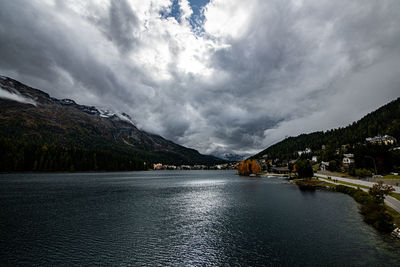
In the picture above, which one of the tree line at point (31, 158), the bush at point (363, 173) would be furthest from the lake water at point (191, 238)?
the tree line at point (31, 158)

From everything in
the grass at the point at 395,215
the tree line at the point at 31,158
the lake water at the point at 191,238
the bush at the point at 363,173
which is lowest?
the lake water at the point at 191,238

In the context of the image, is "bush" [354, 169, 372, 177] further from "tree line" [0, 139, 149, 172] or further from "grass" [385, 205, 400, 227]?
"tree line" [0, 139, 149, 172]

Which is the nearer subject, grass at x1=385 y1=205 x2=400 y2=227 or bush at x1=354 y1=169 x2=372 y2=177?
grass at x1=385 y1=205 x2=400 y2=227

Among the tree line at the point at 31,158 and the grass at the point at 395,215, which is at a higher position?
the tree line at the point at 31,158

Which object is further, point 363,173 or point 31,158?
point 31,158

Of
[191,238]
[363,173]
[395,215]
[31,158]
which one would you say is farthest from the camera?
[31,158]

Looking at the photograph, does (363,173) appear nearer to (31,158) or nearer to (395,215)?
(395,215)

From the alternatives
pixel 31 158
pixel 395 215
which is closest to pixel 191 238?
pixel 395 215

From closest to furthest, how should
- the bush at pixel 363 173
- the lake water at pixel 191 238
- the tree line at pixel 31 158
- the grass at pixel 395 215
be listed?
Answer: the lake water at pixel 191 238
the grass at pixel 395 215
the bush at pixel 363 173
the tree line at pixel 31 158

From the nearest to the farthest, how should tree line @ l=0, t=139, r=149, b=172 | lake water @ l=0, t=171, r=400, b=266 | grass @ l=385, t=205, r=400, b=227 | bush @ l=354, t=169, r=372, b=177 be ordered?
lake water @ l=0, t=171, r=400, b=266
grass @ l=385, t=205, r=400, b=227
bush @ l=354, t=169, r=372, b=177
tree line @ l=0, t=139, r=149, b=172

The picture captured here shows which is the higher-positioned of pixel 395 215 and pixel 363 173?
pixel 363 173

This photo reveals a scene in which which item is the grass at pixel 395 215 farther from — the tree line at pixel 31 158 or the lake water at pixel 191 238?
the tree line at pixel 31 158

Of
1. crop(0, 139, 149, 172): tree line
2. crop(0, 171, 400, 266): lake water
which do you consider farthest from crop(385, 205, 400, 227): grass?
crop(0, 139, 149, 172): tree line

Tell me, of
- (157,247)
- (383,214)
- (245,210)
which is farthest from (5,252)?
(383,214)
